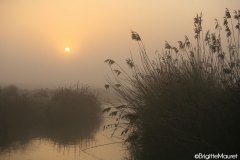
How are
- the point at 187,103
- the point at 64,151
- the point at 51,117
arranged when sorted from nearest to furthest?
the point at 187,103
the point at 64,151
the point at 51,117

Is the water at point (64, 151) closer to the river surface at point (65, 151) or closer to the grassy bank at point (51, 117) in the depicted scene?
the river surface at point (65, 151)

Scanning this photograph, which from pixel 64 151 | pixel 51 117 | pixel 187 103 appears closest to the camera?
pixel 187 103

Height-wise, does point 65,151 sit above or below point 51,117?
below

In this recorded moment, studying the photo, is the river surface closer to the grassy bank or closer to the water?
the water

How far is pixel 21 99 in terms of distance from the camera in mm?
20578

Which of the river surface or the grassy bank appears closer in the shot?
the river surface

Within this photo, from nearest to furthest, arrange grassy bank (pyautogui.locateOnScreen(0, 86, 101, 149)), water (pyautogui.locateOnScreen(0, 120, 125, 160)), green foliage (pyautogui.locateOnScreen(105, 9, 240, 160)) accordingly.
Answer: green foliage (pyautogui.locateOnScreen(105, 9, 240, 160)) → water (pyautogui.locateOnScreen(0, 120, 125, 160)) → grassy bank (pyautogui.locateOnScreen(0, 86, 101, 149))

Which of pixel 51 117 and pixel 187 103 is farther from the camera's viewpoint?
pixel 51 117

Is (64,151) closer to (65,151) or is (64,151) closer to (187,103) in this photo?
(65,151)

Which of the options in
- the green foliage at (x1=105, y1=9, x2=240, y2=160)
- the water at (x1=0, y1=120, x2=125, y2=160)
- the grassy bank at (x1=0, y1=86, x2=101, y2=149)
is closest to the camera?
the green foliage at (x1=105, y1=9, x2=240, y2=160)

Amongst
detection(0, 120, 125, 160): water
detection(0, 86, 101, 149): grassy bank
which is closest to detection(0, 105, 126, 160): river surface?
detection(0, 120, 125, 160): water

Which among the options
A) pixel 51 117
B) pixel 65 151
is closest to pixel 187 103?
pixel 65 151

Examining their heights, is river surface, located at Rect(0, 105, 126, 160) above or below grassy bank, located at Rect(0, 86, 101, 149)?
below

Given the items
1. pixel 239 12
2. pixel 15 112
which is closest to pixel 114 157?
pixel 239 12
